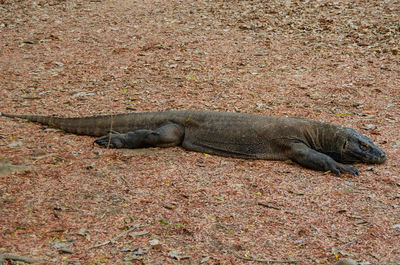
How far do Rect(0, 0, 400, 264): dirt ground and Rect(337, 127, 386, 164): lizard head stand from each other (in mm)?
105

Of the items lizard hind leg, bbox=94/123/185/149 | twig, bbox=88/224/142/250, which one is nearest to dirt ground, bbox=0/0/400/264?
twig, bbox=88/224/142/250

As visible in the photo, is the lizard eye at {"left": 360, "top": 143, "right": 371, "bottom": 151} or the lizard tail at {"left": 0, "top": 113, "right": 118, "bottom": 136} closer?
the lizard eye at {"left": 360, "top": 143, "right": 371, "bottom": 151}

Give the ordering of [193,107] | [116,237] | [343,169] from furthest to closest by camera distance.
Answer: [193,107]
[343,169]
[116,237]

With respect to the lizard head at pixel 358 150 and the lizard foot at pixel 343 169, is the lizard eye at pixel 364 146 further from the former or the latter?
the lizard foot at pixel 343 169

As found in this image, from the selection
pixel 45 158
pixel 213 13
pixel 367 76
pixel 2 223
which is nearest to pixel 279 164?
pixel 45 158

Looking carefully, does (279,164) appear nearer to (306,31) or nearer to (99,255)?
(99,255)

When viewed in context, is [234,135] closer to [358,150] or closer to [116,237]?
[358,150]

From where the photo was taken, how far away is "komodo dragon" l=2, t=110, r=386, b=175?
16.3 feet

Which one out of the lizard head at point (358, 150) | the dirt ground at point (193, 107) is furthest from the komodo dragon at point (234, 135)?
the dirt ground at point (193, 107)

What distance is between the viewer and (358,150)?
16.1ft

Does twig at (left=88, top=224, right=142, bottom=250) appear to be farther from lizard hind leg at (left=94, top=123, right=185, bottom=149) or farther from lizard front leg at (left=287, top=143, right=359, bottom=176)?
lizard front leg at (left=287, top=143, right=359, bottom=176)

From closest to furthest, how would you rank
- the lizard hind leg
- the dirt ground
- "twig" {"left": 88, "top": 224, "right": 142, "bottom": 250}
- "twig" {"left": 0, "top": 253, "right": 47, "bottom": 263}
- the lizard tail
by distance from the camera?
"twig" {"left": 0, "top": 253, "right": 47, "bottom": 263}, "twig" {"left": 88, "top": 224, "right": 142, "bottom": 250}, the dirt ground, the lizard hind leg, the lizard tail

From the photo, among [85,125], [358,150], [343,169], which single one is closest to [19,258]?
[85,125]

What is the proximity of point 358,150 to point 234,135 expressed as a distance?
1373mm
